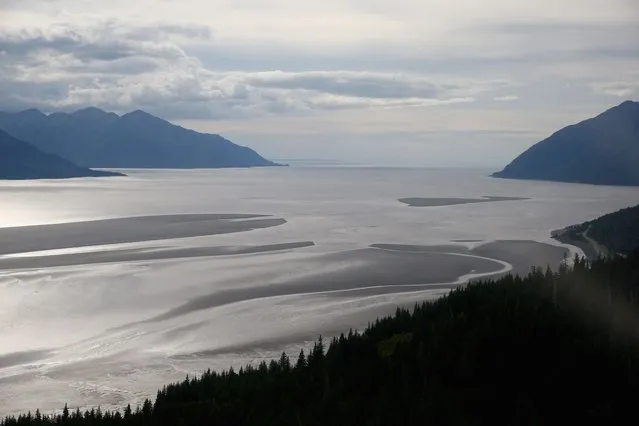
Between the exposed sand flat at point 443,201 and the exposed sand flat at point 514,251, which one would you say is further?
the exposed sand flat at point 443,201

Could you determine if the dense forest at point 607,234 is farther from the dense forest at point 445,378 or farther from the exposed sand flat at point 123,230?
the exposed sand flat at point 123,230

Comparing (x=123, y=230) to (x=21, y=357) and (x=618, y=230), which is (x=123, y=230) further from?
(x=618, y=230)

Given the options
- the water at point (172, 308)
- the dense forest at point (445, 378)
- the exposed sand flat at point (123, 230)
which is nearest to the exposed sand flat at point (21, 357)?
the water at point (172, 308)

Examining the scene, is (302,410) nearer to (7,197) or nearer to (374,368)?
(374,368)

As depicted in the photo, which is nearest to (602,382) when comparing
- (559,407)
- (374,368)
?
(559,407)

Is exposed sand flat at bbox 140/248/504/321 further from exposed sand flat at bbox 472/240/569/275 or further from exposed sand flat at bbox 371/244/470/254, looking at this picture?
exposed sand flat at bbox 472/240/569/275

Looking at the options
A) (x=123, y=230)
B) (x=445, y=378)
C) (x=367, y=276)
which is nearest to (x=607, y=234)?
Answer: (x=367, y=276)
